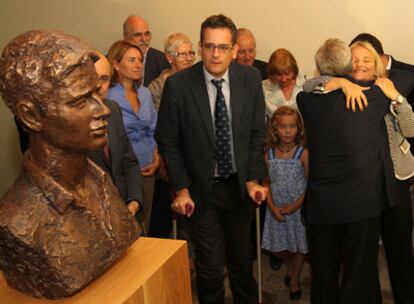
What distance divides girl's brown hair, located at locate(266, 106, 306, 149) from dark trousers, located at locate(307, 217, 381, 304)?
776 mm

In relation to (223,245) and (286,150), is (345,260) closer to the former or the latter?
(223,245)

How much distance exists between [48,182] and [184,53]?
2290mm

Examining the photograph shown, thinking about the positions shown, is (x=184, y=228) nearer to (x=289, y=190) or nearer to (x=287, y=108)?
(x=289, y=190)

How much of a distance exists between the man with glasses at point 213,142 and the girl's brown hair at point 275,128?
2.01ft

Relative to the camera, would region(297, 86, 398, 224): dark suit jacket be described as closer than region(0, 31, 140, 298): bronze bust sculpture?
No

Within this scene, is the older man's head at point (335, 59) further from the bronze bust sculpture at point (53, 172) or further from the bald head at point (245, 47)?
the bald head at point (245, 47)

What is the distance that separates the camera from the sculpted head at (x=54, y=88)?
4.88 feet

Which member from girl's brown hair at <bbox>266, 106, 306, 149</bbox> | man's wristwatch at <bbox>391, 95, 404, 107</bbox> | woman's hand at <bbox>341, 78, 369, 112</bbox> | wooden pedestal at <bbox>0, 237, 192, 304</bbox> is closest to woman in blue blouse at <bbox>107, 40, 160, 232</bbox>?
girl's brown hair at <bbox>266, 106, 306, 149</bbox>

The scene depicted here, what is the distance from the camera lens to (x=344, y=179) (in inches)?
101

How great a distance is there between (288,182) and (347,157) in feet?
2.96

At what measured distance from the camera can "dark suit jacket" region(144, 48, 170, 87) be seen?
429 centimetres

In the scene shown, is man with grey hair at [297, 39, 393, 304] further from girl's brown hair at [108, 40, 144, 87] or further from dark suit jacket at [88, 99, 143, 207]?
girl's brown hair at [108, 40, 144, 87]

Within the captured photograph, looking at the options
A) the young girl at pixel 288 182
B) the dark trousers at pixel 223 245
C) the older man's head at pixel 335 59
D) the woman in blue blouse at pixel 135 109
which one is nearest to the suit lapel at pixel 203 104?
the dark trousers at pixel 223 245

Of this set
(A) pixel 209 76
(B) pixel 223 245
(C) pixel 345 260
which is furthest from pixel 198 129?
(C) pixel 345 260
